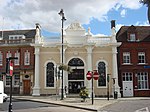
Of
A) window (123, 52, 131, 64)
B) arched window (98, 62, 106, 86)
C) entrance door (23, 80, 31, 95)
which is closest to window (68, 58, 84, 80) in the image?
arched window (98, 62, 106, 86)

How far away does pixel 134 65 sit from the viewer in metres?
40.0

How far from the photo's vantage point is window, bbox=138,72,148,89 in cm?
3969

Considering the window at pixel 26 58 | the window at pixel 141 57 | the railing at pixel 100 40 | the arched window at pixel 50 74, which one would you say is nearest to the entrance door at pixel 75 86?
the arched window at pixel 50 74

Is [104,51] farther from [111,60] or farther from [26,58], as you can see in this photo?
[26,58]

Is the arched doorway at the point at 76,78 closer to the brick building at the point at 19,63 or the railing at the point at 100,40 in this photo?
the railing at the point at 100,40

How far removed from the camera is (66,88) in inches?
1529

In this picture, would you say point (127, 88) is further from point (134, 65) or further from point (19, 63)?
point (19, 63)

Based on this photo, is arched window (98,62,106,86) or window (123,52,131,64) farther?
window (123,52,131,64)

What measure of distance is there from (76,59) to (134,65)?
29.1 ft

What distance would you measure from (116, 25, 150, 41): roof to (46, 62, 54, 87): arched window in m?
11.4

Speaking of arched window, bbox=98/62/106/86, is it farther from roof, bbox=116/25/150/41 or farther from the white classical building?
roof, bbox=116/25/150/41

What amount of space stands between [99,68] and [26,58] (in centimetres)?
1172

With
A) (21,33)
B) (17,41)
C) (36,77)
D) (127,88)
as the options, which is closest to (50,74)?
(36,77)

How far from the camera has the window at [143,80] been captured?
130 feet
